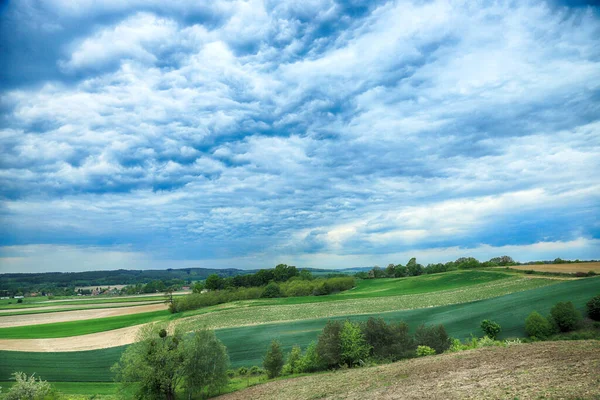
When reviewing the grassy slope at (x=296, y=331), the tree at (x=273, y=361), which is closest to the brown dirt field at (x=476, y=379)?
the tree at (x=273, y=361)

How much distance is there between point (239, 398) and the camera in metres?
30.5

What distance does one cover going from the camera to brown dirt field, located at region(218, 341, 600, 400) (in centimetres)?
1677

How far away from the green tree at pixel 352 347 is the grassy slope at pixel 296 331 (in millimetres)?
15624

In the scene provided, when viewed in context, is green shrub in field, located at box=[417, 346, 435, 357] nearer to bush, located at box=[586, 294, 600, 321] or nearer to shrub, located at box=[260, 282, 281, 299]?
bush, located at box=[586, 294, 600, 321]

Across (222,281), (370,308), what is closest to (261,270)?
(222,281)

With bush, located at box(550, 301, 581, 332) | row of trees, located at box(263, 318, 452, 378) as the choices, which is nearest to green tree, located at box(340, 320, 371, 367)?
row of trees, located at box(263, 318, 452, 378)

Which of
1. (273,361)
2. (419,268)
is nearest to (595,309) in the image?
(273,361)

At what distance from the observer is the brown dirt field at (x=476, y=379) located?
16.8 meters

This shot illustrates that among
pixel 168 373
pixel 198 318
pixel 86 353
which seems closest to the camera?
pixel 168 373

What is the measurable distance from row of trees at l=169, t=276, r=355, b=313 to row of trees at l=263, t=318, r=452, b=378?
77717 millimetres

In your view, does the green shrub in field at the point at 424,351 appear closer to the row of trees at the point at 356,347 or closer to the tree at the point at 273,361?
the row of trees at the point at 356,347

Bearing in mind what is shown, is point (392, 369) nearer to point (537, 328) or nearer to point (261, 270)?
point (537, 328)

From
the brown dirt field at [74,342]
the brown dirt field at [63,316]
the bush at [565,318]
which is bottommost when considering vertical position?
the brown dirt field at [63,316]

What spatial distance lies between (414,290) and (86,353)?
3278 inches
